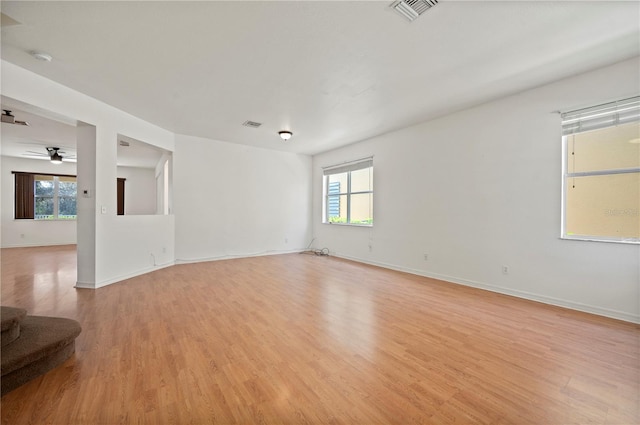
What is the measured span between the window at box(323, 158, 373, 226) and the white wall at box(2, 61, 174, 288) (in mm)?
4073

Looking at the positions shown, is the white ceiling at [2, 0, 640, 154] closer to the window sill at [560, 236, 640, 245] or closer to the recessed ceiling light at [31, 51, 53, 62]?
the recessed ceiling light at [31, 51, 53, 62]

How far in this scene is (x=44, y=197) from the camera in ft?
27.2

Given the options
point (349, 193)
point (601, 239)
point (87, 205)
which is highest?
point (349, 193)

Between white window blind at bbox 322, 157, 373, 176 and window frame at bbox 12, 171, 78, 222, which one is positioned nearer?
white window blind at bbox 322, 157, 373, 176

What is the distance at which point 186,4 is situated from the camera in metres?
2.01

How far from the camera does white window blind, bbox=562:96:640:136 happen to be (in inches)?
109

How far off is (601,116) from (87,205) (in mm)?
6726

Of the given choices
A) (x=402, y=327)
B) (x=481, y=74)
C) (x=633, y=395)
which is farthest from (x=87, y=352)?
(x=481, y=74)

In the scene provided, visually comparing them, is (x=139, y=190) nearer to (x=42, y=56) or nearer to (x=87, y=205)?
(x=87, y=205)

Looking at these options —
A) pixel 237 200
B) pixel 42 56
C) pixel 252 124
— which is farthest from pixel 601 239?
Answer: pixel 42 56

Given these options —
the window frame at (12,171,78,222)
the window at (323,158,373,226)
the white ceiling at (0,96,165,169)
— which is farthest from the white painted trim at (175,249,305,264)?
the window frame at (12,171,78,222)

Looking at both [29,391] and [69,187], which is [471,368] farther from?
[69,187]

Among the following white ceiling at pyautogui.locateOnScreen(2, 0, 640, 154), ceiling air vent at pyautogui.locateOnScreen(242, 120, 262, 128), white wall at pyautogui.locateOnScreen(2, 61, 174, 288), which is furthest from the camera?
ceiling air vent at pyautogui.locateOnScreen(242, 120, 262, 128)

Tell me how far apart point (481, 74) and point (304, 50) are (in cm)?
210
